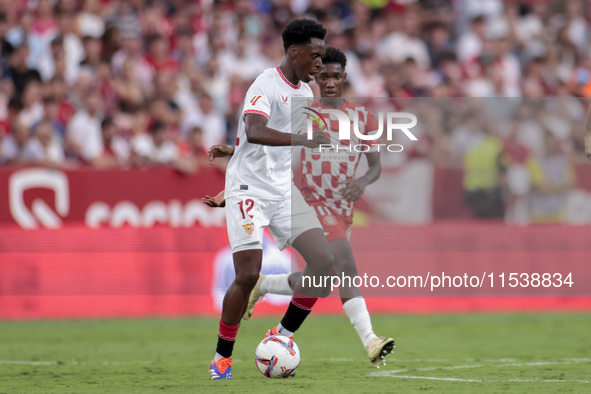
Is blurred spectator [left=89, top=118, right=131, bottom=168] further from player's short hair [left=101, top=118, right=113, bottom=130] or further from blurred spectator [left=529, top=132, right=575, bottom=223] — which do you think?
blurred spectator [left=529, top=132, right=575, bottom=223]

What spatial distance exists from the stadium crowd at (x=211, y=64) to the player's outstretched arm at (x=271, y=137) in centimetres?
506

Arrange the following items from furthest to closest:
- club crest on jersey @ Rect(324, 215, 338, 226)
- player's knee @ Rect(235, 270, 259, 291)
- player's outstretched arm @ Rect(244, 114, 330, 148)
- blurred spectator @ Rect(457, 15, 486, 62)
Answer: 1. blurred spectator @ Rect(457, 15, 486, 62)
2. club crest on jersey @ Rect(324, 215, 338, 226)
3. player's knee @ Rect(235, 270, 259, 291)
4. player's outstretched arm @ Rect(244, 114, 330, 148)

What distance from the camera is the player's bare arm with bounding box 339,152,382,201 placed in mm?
6043

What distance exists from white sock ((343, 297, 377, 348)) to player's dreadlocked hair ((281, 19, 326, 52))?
1989 mm

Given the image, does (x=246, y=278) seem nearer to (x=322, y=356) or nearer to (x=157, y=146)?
(x=322, y=356)

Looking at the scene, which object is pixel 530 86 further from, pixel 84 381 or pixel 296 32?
pixel 84 381

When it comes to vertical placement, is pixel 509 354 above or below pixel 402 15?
below

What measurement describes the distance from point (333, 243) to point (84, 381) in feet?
6.84

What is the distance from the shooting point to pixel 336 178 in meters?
6.70

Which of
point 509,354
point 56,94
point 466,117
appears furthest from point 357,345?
point 56,94

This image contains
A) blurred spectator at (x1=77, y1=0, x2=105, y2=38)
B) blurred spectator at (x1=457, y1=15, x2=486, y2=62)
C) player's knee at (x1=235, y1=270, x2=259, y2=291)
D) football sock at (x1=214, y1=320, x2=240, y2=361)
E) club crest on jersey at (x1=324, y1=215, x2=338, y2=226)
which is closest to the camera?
player's knee at (x1=235, y1=270, x2=259, y2=291)

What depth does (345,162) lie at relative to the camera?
22.2ft

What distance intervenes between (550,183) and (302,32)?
6.35 m

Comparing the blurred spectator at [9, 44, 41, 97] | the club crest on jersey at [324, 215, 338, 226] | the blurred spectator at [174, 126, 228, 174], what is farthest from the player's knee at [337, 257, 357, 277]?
the blurred spectator at [9, 44, 41, 97]
